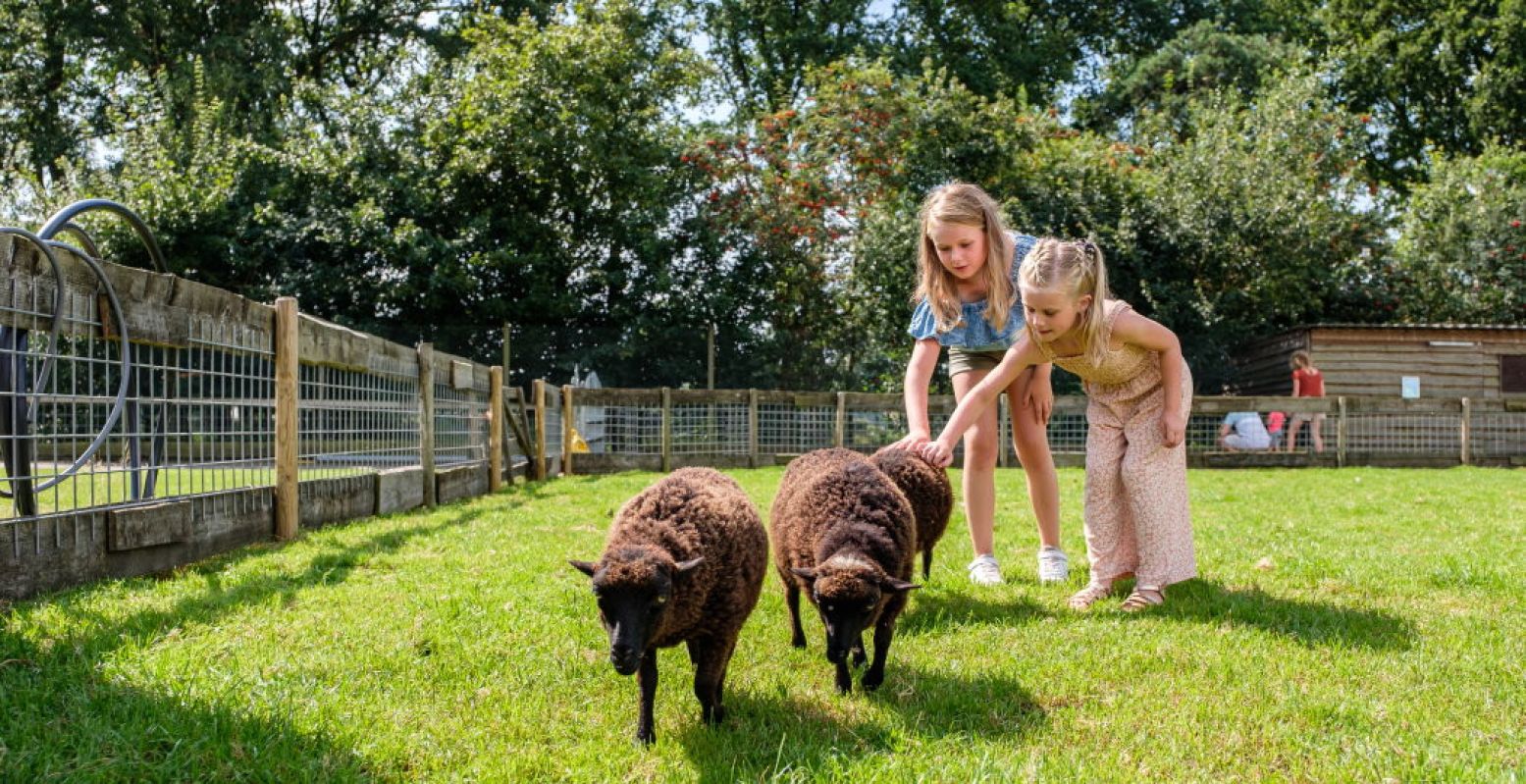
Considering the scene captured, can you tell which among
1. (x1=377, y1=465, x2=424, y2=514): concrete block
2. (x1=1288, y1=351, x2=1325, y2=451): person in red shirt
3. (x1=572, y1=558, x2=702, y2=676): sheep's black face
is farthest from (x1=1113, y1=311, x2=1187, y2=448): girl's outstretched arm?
(x1=1288, y1=351, x2=1325, y2=451): person in red shirt

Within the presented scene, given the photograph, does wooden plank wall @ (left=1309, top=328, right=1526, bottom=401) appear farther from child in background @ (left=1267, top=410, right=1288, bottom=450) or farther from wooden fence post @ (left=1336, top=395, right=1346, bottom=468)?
wooden fence post @ (left=1336, top=395, right=1346, bottom=468)

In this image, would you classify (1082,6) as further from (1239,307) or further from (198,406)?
(198,406)

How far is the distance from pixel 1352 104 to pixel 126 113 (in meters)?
40.2

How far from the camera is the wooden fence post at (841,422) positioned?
697 inches

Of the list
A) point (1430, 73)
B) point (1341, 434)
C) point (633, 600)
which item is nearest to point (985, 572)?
point (633, 600)

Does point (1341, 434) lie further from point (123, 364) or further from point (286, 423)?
point (123, 364)

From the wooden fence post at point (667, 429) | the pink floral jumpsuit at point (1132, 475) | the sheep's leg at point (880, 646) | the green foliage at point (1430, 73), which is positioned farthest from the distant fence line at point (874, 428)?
the green foliage at point (1430, 73)

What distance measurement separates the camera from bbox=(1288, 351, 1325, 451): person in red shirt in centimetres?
1862

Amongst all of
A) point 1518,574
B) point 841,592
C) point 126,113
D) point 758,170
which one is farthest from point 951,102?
point 126,113

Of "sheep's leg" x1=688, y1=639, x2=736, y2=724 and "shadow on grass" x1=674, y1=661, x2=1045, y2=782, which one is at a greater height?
"sheep's leg" x1=688, y1=639, x2=736, y2=724

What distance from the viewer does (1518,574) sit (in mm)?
5680

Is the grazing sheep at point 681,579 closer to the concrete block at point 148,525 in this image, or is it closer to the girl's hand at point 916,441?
the girl's hand at point 916,441

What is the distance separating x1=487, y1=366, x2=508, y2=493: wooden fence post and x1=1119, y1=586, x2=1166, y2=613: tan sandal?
8.32 m

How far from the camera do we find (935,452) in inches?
176
